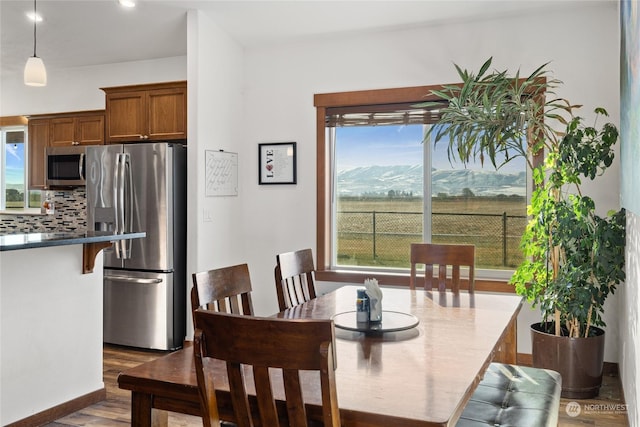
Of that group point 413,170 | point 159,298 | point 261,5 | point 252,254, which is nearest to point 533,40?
point 413,170

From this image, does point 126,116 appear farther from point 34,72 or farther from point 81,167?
point 34,72

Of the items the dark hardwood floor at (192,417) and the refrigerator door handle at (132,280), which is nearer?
the dark hardwood floor at (192,417)

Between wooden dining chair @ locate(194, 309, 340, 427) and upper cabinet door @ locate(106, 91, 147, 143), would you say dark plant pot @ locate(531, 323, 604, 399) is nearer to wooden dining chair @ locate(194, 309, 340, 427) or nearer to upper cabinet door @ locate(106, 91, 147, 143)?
wooden dining chair @ locate(194, 309, 340, 427)

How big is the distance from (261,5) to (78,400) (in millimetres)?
3030

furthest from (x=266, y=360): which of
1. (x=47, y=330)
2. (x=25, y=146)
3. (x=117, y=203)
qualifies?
(x=25, y=146)

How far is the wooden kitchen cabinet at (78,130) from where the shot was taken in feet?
18.4

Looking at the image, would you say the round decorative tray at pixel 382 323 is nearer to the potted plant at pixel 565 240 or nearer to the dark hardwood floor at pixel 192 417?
the dark hardwood floor at pixel 192 417

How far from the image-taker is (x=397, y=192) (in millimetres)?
4609

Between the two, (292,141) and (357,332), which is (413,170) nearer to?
(292,141)

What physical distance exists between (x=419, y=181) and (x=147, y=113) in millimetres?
2582

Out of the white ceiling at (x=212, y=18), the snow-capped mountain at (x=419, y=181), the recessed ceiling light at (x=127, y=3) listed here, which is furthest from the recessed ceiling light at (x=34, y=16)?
the snow-capped mountain at (x=419, y=181)

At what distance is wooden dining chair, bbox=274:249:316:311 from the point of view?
2641 mm

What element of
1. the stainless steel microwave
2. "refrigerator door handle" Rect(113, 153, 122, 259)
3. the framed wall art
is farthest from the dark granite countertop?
the stainless steel microwave

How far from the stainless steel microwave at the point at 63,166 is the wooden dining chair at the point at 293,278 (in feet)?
10.5
